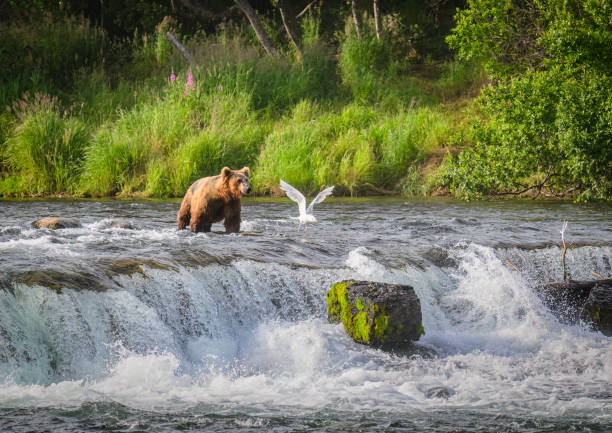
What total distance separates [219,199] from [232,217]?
300 mm

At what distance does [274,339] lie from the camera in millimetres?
5562

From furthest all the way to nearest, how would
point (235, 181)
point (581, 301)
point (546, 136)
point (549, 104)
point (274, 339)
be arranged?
point (546, 136) → point (549, 104) → point (235, 181) → point (581, 301) → point (274, 339)

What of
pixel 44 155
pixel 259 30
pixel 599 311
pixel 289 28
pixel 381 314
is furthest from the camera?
pixel 289 28

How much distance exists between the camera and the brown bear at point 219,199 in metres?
7.92

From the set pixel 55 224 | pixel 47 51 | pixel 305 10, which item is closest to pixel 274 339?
pixel 55 224

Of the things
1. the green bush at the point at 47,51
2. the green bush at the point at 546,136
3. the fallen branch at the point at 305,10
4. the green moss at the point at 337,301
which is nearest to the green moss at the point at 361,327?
the green moss at the point at 337,301

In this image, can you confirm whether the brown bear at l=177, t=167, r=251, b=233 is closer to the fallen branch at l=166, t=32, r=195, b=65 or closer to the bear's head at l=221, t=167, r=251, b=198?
the bear's head at l=221, t=167, r=251, b=198

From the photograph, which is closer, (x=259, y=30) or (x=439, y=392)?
(x=439, y=392)

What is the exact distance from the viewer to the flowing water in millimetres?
4055

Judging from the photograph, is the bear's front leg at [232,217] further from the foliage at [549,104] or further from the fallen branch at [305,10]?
the fallen branch at [305,10]

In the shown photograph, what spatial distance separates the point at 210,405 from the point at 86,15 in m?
22.2

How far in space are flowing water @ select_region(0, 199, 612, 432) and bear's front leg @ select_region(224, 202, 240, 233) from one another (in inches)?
8.5

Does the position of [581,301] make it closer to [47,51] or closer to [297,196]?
[297,196]

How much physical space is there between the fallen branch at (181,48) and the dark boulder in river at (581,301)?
1492cm
